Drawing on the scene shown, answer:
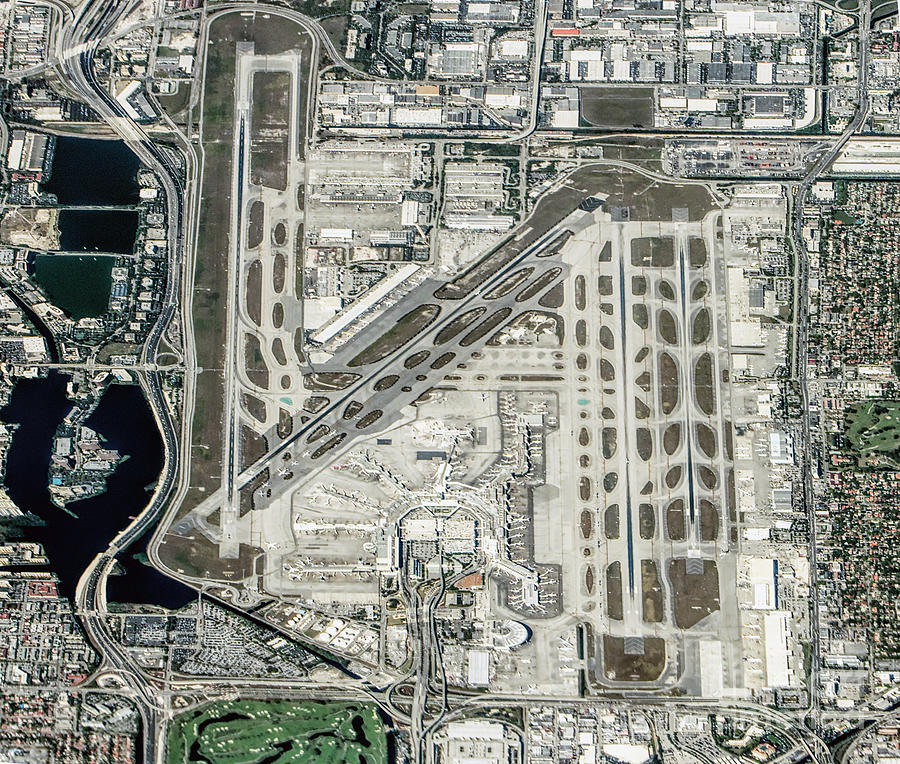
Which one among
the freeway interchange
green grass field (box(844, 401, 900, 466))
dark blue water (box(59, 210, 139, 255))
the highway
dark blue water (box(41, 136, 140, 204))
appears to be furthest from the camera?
dark blue water (box(41, 136, 140, 204))

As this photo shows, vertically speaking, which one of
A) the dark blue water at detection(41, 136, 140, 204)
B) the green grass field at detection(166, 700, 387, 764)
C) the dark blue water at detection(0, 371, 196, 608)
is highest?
the dark blue water at detection(41, 136, 140, 204)

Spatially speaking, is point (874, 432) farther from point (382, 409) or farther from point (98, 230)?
point (98, 230)

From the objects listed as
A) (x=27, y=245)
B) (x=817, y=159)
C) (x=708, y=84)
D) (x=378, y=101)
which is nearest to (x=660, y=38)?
(x=708, y=84)

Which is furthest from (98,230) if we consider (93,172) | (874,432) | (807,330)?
(874,432)

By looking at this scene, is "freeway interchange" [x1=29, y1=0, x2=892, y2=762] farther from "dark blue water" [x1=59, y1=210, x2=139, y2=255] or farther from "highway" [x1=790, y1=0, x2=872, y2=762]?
"dark blue water" [x1=59, y1=210, x2=139, y2=255]

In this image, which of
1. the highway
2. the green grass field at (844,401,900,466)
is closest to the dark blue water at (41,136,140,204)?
the highway

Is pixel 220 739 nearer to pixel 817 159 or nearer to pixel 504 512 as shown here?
pixel 504 512

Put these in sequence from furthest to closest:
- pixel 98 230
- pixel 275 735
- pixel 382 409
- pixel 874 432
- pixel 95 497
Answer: pixel 98 230
pixel 382 409
pixel 95 497
pixel 874 432
pixel 275 735

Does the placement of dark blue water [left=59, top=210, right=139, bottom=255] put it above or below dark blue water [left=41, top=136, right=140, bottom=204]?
below
